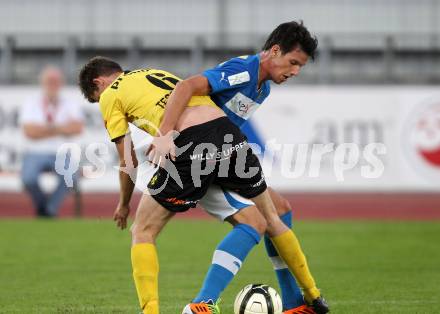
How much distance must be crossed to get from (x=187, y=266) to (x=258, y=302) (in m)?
3.54

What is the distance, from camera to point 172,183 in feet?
19.2

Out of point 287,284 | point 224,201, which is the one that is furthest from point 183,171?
point 287,284

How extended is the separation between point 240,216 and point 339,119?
39.8 ft

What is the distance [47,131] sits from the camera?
52.8 feet

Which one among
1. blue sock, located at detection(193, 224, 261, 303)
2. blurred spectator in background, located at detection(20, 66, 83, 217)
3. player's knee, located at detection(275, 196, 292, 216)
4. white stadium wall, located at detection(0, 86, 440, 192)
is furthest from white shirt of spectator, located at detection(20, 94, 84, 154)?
blue sock, located at detection(193, 224, 261, 303)

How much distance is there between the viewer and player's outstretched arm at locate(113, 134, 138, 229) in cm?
616

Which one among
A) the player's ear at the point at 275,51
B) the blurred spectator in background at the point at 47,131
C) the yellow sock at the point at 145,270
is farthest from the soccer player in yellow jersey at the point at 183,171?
the blurred spectator in background at the point at 47,131

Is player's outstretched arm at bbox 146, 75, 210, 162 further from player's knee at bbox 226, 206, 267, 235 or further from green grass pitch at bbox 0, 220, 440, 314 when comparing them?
green grass pitch at bbox 0, 220, 440, 314

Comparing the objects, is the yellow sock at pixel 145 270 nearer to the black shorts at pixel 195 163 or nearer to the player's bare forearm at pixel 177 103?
the black shorts at pixel 195 163

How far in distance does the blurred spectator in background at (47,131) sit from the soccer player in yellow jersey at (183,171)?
9919 mm

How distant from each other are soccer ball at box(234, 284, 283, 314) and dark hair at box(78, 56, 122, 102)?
5.74ft

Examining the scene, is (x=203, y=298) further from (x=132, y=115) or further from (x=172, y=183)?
(x=132, y=115)

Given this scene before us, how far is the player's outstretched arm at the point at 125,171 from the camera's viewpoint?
6156 millimetres

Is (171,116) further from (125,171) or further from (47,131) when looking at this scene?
(47,131)
